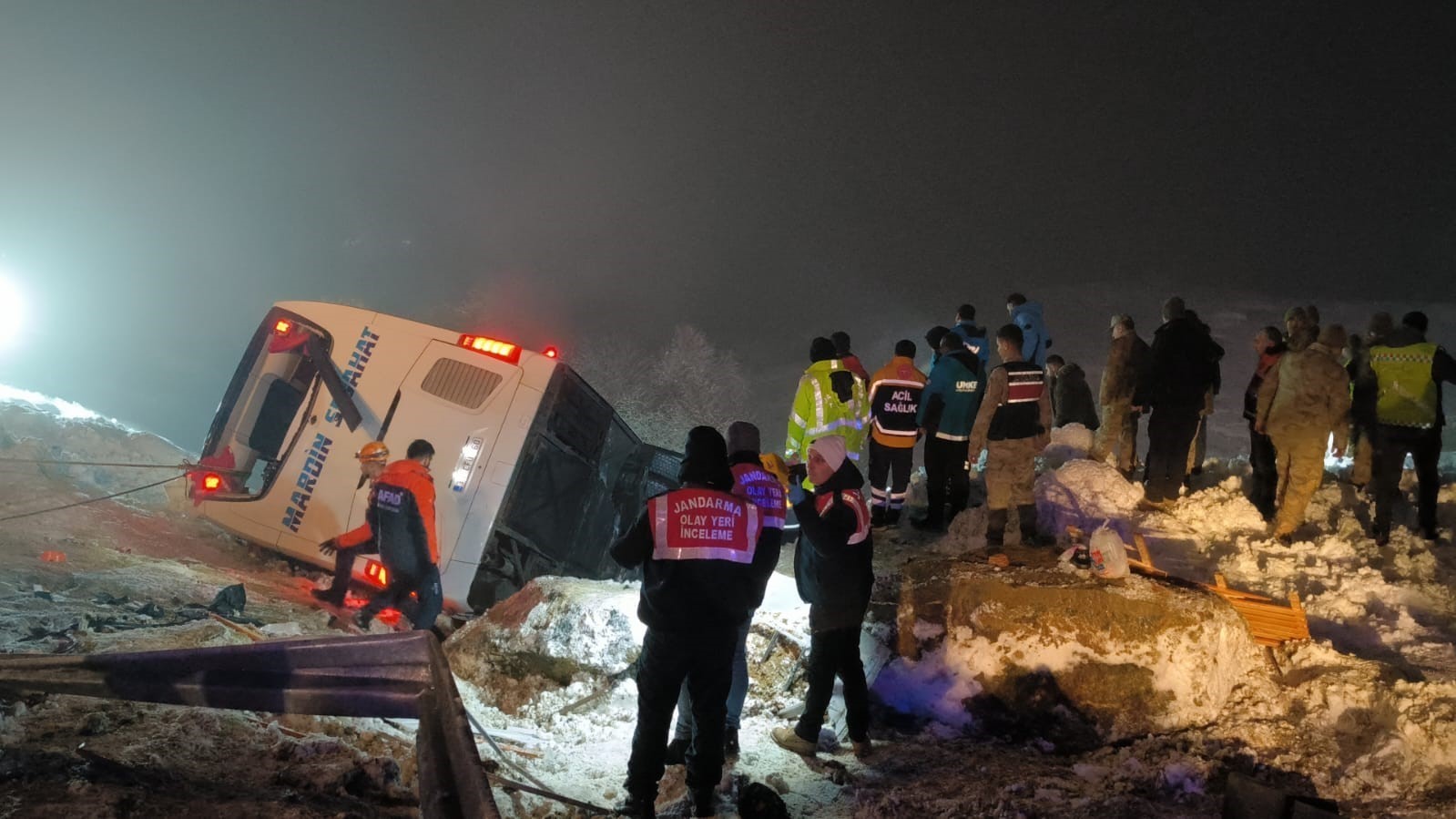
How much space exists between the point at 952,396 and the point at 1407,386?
11.3ft

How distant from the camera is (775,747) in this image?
14.1ft

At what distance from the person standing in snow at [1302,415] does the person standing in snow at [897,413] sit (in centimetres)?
271

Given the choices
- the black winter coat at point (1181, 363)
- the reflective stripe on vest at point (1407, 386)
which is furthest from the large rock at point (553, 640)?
the reflective stripe on vest at point (1407, 386)

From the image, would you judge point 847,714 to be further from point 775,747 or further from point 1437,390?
point 1437,390

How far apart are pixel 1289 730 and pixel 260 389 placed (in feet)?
24.4

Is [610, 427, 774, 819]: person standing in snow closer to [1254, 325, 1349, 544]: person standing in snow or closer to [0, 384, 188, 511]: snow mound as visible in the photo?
[1254, 325, 1349, 544]: person standing in snow

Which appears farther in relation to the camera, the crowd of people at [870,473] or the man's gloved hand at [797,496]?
the man's gloved hand at [797,496]

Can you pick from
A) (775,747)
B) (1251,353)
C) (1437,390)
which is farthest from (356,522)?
(1251,353)

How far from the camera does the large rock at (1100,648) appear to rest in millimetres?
4086

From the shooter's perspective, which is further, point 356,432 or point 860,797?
point 356,432

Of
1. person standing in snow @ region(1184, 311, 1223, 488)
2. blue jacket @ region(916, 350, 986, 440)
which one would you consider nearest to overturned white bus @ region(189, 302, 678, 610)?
blue jacket @ region(916, 350, 986, 440)

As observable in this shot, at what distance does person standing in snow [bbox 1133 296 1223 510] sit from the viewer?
6.70 meters

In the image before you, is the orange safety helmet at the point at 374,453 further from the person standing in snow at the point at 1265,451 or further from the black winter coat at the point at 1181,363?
the person standing in snow at the point at 1265,451

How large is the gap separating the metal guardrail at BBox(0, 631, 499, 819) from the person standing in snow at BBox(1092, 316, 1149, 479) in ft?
21.1
